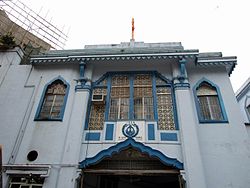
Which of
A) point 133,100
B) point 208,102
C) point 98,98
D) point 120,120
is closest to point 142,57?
point 133,100

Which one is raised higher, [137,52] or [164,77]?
[137,52]

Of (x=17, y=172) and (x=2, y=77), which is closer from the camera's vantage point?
(x=17, y=172)

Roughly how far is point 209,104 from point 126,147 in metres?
4.01

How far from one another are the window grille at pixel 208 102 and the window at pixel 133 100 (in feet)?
4.34

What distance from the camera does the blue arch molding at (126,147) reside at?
6965 millimetres

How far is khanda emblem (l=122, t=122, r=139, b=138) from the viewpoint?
24.8 ft

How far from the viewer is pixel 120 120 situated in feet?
26.0

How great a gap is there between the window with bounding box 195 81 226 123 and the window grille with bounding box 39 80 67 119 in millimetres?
5917

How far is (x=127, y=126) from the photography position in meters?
7.76

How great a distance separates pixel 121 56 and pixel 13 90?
17.0 ft

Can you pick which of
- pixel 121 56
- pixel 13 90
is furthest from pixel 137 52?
pixel 13 90

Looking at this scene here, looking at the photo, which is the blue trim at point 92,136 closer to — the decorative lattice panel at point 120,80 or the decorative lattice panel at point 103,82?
the decorative lattice panel at point 103,82

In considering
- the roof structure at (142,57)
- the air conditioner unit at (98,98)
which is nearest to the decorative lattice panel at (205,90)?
the roof structure at (142,57)

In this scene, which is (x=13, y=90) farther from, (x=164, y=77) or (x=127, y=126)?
(x=164, y=77)
